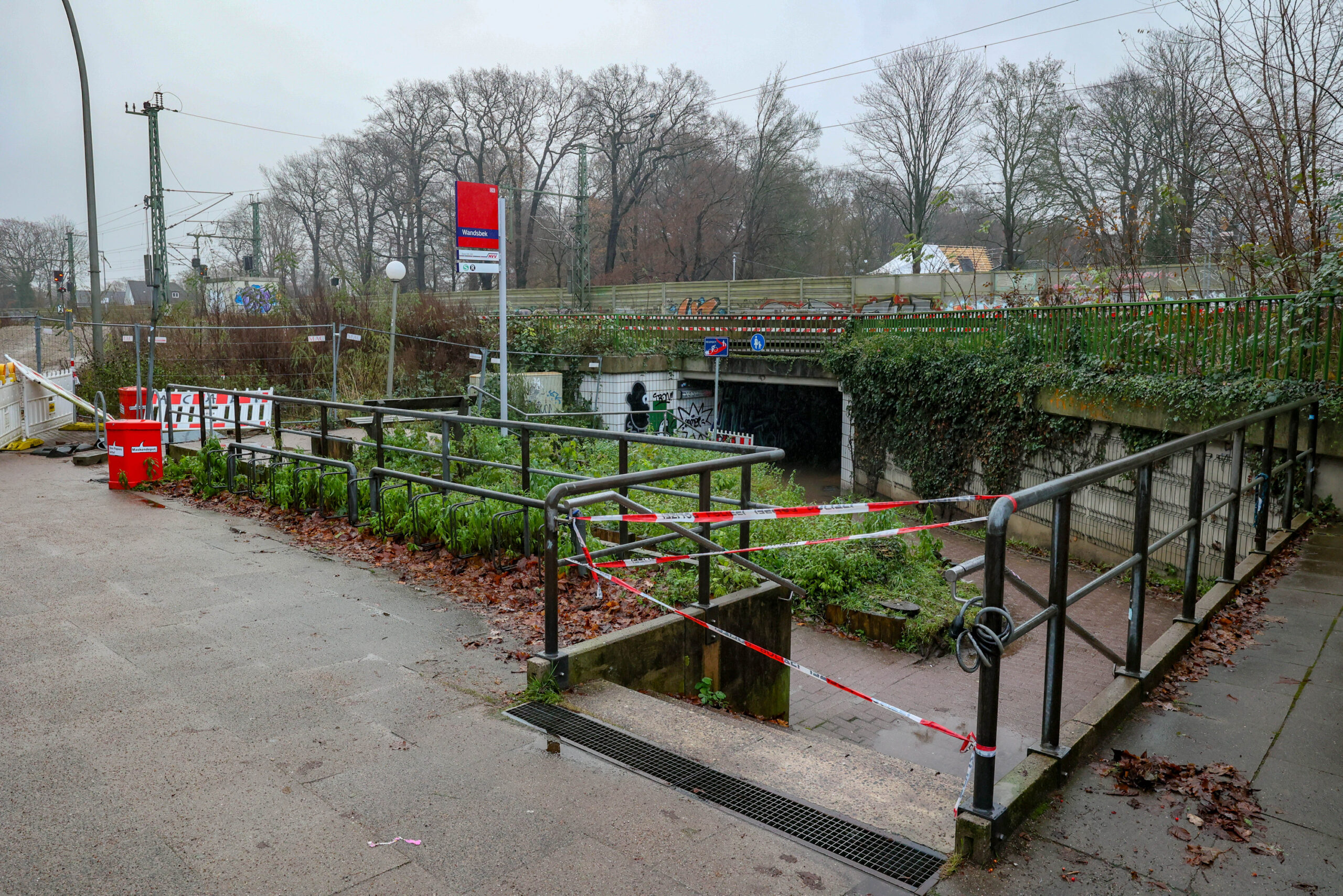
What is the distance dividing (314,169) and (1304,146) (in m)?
62.2

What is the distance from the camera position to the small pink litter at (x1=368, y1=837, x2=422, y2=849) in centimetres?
306

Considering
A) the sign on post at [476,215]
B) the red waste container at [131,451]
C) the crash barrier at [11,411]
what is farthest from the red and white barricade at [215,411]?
the sign on post at [476,215]

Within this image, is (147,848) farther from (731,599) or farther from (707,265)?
(707,265)

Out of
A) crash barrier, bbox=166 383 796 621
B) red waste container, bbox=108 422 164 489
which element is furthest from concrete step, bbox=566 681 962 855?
red waste container, bbox=108 422 164 489

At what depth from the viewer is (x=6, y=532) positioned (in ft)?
26.7

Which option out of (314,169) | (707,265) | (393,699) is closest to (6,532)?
(393,699)

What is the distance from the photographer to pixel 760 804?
3355 millimetres

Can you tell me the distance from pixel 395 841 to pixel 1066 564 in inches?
103

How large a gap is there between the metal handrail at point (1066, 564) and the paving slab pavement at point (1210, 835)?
227mm

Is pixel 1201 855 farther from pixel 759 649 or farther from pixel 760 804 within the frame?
pixel 759 649

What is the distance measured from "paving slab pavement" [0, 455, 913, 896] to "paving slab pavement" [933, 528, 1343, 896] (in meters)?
0.69

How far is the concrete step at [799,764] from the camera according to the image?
3365 mm

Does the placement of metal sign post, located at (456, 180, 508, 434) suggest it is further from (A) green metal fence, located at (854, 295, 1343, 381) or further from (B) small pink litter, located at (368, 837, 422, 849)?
(B) small pink litter, located at (368, 837, 422, 849)

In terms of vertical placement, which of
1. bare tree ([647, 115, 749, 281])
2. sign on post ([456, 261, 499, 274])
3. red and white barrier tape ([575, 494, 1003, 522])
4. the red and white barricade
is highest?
bare tree ([647, 115, 749, 281])
